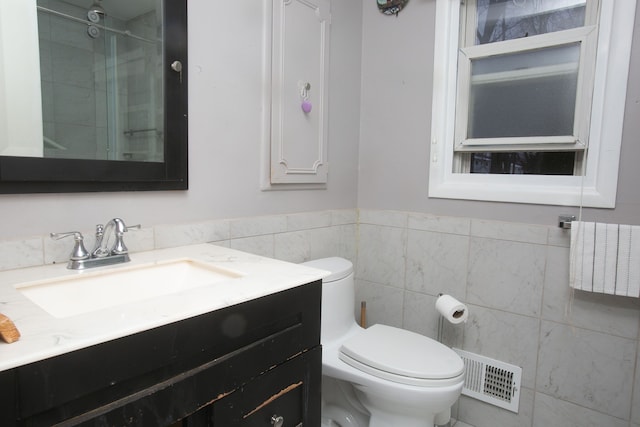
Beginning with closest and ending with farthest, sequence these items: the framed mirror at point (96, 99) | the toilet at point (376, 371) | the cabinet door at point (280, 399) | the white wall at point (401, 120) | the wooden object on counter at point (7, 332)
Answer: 1. the wooden object on counter at point (7, 332)
2. the cabinet door at point (280, 399)
3. the framed mirror at point (96, 99)
4. the toilet at point (376, 371)
5. the white wall at point (401, 120)

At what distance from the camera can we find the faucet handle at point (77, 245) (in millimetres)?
972

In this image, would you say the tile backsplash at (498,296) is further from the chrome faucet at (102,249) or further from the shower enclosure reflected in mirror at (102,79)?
the shower enclosure reflected in mirror at (102,79)

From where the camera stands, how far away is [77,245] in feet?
3.22

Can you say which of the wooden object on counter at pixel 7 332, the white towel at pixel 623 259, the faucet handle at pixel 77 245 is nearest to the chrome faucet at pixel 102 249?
the faucet handle at pixel 77 245

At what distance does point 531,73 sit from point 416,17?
593mm

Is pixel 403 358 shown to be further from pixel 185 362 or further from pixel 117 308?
pixel 117 308

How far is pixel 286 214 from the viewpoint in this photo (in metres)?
1.66

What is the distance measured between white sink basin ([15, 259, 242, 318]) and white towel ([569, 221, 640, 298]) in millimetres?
Result: 1252

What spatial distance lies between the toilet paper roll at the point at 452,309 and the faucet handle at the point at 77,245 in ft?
4.36

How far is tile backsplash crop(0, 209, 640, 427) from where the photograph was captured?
1.39m

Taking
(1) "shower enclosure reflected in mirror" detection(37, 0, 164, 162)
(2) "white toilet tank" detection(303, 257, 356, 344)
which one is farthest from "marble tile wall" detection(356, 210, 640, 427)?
(1) "shower enclosure reflected in mirror" detection(37, 0, 164, 162)

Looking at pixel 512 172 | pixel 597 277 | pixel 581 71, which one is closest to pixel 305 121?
pixel 512 172

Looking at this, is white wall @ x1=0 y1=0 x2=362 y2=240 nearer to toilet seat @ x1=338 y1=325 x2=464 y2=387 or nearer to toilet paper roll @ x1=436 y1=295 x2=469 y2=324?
toilet seat @ x1=338 y1=325 x2=464 y2=387

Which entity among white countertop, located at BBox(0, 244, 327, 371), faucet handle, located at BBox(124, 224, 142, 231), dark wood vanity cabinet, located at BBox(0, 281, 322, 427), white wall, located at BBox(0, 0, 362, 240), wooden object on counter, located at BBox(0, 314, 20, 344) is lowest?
dark wood vanity cabinet, located at BBox(0, 281, 322, 427)
